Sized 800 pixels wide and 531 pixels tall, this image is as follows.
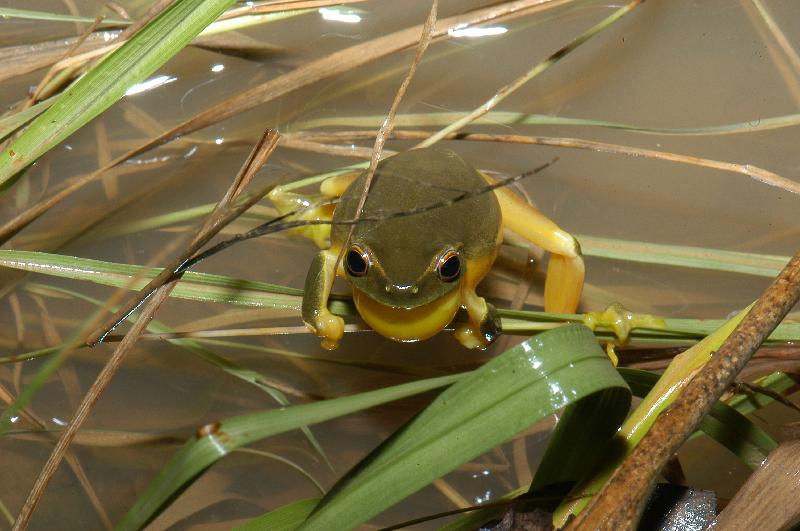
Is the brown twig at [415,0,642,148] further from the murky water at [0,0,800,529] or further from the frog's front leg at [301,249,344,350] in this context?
the frog's front leg at [301,249,344,350]

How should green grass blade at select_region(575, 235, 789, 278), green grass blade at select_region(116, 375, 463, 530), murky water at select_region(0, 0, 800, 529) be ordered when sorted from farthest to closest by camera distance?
murky water at select_region(0, 0, 800, 529) → green grass blade at select_region(575, 235, 789, 278) → green grass blade at select_region(116, 375, 463, 530)

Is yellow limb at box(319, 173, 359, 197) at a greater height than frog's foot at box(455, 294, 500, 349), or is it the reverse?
yellow limb at box(319, 173, 359, 197)

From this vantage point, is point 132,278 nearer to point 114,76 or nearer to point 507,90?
point 114,76

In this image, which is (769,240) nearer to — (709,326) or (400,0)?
(709,326)

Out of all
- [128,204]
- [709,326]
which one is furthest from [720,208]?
[128,204]

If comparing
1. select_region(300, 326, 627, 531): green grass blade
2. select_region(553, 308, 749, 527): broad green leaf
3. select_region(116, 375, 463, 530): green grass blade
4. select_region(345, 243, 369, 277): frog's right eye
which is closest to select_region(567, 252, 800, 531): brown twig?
select_region(300, 326, 627, 531): green grass blade
